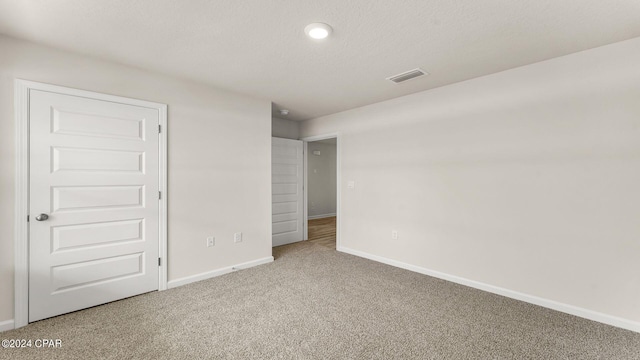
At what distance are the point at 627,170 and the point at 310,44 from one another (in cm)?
292

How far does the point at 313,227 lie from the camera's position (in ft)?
21.8

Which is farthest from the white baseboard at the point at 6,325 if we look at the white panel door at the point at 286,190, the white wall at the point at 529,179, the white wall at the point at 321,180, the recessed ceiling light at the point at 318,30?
the white wall at the point at 321,180

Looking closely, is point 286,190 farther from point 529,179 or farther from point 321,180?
point 529,179

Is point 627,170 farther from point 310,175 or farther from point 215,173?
point 310,175

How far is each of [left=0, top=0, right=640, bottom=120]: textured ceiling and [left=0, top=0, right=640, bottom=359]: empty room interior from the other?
0.06 feet

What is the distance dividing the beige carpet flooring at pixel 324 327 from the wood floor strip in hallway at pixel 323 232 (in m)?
2.01

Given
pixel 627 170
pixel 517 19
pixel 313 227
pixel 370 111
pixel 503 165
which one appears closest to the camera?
pixel 517 19

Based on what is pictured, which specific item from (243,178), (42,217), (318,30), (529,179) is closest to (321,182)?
(243,178)

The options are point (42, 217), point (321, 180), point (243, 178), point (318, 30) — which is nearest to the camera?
point (318, 30)

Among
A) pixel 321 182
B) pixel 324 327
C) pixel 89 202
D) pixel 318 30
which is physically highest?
pixel 318 30

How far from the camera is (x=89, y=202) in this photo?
2.57m

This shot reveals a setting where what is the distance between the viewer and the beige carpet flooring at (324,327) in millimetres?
1944

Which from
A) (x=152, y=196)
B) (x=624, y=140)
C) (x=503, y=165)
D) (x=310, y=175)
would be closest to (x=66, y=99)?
(x=152, y=196)

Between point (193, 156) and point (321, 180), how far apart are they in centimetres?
517
